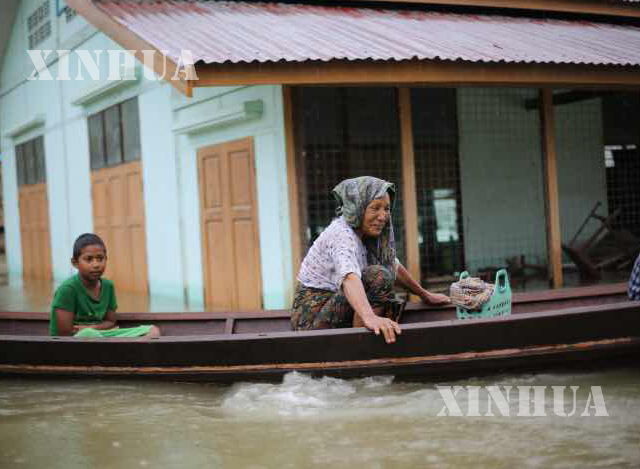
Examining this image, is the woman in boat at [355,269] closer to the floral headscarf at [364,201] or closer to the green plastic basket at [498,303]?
the floral headscarf at [364,201]

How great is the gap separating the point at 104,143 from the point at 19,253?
A: 6.00 m

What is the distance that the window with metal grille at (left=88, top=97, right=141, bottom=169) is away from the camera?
37.4 feet

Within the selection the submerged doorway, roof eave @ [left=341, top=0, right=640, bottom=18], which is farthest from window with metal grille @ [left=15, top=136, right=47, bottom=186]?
roof eave @ [left=341, top=0, right=640, bottom=18]

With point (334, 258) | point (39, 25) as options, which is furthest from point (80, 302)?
point (39, 25)

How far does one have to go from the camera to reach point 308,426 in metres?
4.68

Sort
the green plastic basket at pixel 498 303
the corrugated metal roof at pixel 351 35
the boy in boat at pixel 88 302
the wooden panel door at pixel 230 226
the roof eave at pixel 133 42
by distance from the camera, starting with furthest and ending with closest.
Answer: the wooden panel door at pixel 230 226
the corrugated metal roof at pixel 351 35
the roof eave at pixel 133 42
the boy in boat at pixel 88 302
the green plastic basket at pixel 498 303

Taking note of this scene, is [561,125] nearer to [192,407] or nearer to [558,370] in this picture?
[558,370]

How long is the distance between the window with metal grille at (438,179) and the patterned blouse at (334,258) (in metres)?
6.05

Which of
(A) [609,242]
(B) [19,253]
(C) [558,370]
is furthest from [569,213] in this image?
(B) [19,253]

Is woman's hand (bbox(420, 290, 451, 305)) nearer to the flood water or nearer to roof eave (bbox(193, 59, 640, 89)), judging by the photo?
the flood water

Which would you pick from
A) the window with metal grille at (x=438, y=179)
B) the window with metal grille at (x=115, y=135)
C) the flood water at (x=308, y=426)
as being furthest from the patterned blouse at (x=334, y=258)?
the window with metal grille at (x=115, y=135)

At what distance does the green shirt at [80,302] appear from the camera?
580cm

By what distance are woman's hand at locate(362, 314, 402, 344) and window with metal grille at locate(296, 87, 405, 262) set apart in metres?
5.27

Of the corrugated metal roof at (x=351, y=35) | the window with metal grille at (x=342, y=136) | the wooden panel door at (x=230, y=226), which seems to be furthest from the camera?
the window with metal grille at (x=342, y=136)
